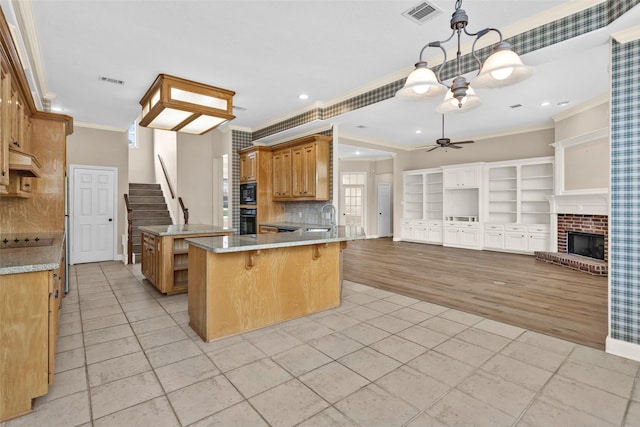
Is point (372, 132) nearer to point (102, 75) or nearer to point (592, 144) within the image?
point (592, 144)

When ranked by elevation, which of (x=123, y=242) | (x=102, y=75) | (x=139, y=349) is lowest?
(x=139, y=349)

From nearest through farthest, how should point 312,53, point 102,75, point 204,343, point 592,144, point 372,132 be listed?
1. point 204,343
2. point 312,53
3. point 102,75
4. point 592,144
5. point 372,132

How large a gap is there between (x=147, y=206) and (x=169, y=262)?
4.76 metres

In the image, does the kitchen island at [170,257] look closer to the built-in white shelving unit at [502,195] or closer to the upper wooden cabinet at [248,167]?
the upper wooden cabinet at [248,167]

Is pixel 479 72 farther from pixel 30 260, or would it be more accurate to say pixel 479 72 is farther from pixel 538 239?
pixel 538 239

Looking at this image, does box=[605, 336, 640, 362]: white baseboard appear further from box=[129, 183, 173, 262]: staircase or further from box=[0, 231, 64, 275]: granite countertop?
box=[129, 183, 173, 262]: staircase

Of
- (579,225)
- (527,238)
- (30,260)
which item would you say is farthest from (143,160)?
(579,225)

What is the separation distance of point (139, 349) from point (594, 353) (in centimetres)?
367

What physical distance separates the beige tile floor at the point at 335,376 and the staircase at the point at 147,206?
15.6ft

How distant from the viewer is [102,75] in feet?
13.7

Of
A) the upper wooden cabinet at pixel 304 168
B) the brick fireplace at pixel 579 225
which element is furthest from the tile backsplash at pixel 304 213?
the brick fireplace at pixel 579 225

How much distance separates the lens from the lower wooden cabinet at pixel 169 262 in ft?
13.4

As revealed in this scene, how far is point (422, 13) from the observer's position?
2.91 m

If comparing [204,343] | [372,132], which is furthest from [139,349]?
[372,132]
